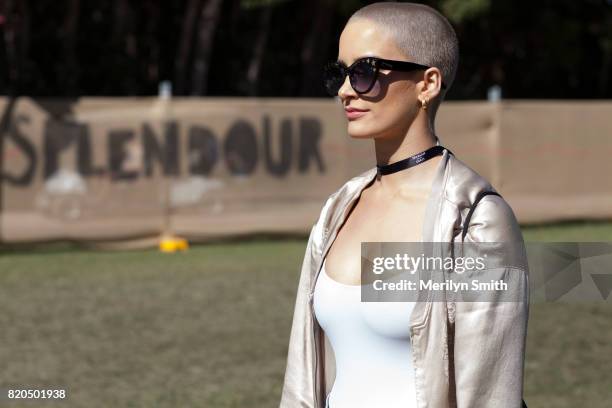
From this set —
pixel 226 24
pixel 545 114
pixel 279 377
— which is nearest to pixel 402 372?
pixel 279 377

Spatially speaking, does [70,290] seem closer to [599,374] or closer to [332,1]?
[599,374]

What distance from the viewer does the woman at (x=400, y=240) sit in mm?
2332

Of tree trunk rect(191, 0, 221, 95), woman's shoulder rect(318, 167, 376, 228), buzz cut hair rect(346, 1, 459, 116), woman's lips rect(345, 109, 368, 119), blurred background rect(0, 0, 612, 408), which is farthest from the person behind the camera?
tree trunk rect(191, 0, 221, 95)

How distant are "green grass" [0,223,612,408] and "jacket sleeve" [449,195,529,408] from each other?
4113 millimetres

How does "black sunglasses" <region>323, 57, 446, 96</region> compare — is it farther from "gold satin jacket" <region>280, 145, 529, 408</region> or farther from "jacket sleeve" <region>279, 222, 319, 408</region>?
"jacket sleeve" <region>279, 222, 319, 408</region>

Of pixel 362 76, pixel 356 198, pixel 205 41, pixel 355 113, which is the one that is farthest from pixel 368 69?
pixel 205 41

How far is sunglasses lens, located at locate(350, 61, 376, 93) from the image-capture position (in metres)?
2.50

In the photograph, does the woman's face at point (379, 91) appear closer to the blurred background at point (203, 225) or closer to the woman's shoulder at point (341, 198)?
the woman's shoulder at point (341, 198)

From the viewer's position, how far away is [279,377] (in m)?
7.00

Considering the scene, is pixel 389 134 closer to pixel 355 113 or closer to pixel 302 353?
pixel 355 113

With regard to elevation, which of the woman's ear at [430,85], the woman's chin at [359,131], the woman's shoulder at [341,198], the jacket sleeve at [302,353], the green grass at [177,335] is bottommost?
the green grass at [177,335]

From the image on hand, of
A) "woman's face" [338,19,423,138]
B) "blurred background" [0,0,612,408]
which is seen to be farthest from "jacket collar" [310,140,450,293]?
"blurred background" [0,0,612,408]

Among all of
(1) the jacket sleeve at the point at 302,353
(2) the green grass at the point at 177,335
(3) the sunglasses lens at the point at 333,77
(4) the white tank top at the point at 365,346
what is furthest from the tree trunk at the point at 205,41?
(4) the white tank top at the point at 365,346

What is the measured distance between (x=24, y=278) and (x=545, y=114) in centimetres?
842
